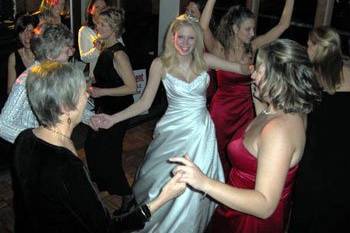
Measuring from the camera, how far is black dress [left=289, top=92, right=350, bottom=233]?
2029 mm

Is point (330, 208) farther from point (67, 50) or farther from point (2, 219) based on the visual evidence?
point (2, 219)

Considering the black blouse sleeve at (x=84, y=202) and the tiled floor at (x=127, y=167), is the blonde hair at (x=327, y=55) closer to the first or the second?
the black blouse sleeve at (x=84, y=202)

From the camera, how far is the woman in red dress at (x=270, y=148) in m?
1.46

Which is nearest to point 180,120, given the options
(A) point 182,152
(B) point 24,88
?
(A) point 182,152

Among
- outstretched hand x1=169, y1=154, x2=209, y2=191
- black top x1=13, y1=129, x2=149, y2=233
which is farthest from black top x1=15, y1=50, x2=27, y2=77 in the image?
outstretched hand x1=169, y1=154, x2=209, y2=191

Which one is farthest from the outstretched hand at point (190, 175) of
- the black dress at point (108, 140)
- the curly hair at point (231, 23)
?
the curly hair at point (231, 23)

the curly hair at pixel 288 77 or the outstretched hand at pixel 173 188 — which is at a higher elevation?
the curly hair at pixel 288 77

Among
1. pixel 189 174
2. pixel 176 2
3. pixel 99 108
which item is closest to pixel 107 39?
pixel 99 108

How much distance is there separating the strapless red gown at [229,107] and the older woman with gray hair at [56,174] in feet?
6.61

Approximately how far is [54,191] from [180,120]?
1.60m

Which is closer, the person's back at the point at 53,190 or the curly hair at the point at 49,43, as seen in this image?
the person's back at the point at 53,190

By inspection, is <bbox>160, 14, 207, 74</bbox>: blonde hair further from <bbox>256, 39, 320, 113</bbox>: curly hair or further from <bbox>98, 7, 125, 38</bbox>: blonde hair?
<bbox>256, 39, 320, 113</bbox>: curly hair

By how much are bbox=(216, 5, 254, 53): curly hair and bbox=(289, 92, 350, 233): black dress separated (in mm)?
1422

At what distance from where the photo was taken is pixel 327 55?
8.29 feet
